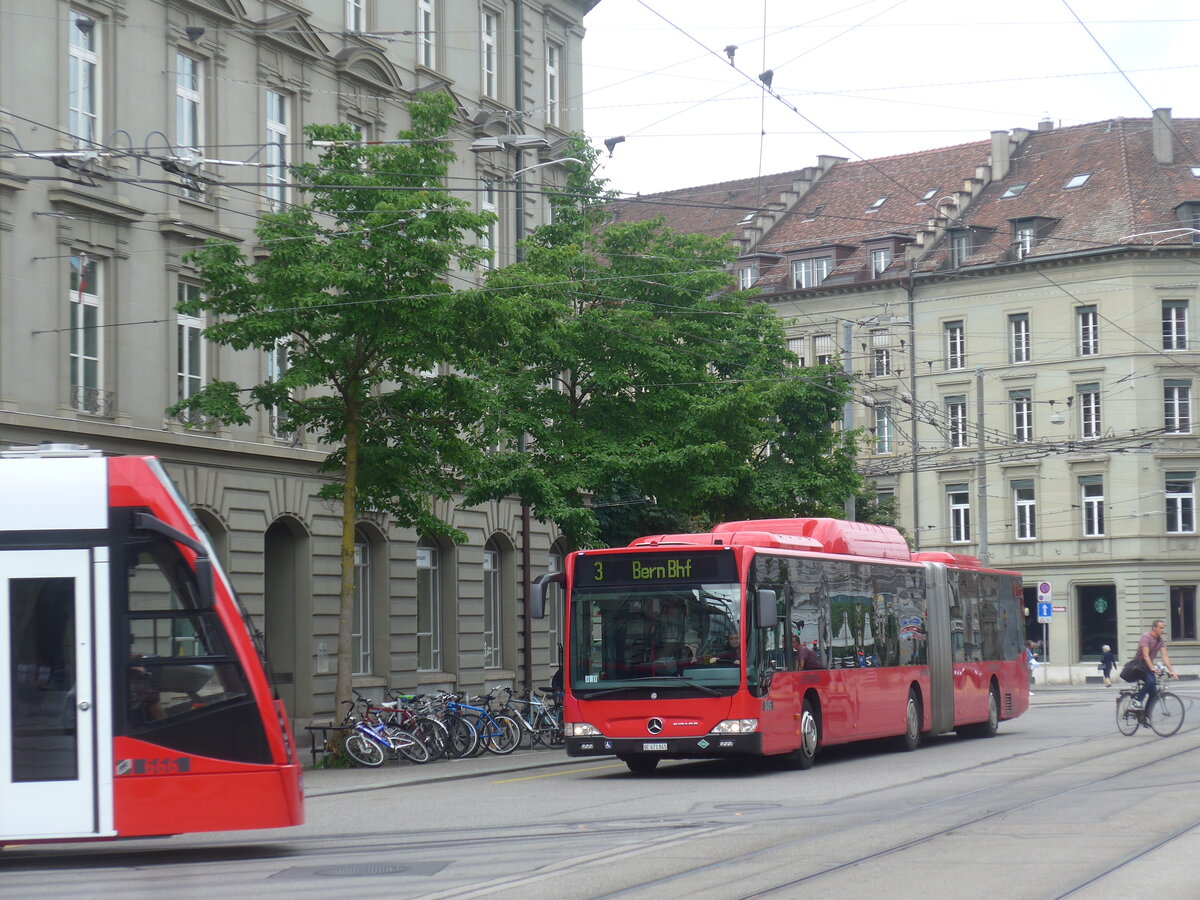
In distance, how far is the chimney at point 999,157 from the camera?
6831cm

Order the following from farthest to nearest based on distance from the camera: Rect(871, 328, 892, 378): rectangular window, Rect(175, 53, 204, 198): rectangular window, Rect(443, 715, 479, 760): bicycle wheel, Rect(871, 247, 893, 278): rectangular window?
Rect(871, 247, 893, 278): rectangular window < Rect(871, 328, 892, 378): rectangular window < Rect(175, 53, 204, 198): rectangular window < Rect(443, 715, 479, 760): bicycle wheel

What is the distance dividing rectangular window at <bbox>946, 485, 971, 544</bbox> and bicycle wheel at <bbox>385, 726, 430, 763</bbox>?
44196 millimetres

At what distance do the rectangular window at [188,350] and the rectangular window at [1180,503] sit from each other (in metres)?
42.7

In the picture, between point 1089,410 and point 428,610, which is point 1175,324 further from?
point 428,610

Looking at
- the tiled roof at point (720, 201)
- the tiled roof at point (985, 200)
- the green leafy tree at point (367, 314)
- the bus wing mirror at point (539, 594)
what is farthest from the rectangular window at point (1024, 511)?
the bus wing mirror at point (539, 594)

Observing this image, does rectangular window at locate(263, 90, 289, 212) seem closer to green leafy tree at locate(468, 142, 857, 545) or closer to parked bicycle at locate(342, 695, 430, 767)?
green leafy tree at locate(468, 142, 857, 545)

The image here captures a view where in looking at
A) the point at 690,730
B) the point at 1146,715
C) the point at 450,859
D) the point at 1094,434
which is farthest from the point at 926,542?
the point at 450,859

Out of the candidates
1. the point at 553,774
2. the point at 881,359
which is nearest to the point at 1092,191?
the point at 881,359

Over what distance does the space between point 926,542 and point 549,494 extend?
136 ft

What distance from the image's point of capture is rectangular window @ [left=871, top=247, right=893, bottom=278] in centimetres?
6769

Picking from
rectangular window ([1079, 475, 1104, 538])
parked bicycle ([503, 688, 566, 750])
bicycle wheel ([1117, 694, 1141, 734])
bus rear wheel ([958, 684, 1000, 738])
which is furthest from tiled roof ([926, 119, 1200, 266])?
parked bicycle ([503, 688, 566, 750])

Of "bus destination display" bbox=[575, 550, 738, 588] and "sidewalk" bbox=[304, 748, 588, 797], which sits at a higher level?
"bus destination display" bbox=[575, 550, 738, 588]

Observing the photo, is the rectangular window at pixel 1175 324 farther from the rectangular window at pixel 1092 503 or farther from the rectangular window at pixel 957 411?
the rectangular window at pixel 957 411

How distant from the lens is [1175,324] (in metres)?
62.8
